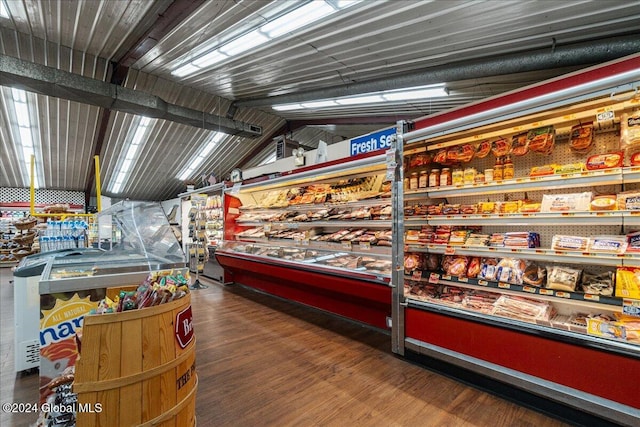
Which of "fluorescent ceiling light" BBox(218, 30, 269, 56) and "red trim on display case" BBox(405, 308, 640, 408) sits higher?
"fluorescent ceiling light" BBox(218, 30, 269, 56)

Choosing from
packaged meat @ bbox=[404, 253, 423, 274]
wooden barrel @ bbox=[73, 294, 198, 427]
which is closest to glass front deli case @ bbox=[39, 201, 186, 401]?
wooden barrel @ bbox=[73, 294, 198, 427]

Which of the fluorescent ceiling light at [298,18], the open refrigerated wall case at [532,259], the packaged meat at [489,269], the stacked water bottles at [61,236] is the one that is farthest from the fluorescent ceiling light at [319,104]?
the stacked water bottles at [61,236]

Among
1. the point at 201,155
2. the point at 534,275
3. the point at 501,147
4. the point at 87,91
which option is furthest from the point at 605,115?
the point at 201,155

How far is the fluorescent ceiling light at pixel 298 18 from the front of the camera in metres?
3.28

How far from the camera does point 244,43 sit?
430cm

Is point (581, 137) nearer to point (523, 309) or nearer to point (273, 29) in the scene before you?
point (523, 309)

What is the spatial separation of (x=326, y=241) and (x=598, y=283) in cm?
307

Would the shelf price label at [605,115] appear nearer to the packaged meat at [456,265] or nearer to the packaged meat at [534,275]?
the packaged meat at [534,275]

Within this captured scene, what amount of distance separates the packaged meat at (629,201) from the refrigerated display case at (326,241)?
5.89 feet

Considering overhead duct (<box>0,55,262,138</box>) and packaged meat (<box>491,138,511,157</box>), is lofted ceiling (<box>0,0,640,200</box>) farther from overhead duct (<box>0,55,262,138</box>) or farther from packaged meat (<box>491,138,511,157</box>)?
packaged meat (<box>491,138,511,157</box>)

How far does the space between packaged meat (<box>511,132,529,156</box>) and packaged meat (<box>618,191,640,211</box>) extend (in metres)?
0.72

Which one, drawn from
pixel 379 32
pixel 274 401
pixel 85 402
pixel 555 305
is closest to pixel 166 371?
pixel 85 402

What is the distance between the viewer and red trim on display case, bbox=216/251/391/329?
11.0ft

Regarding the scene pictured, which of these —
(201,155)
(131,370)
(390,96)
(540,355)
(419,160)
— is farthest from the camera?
(201,155)
